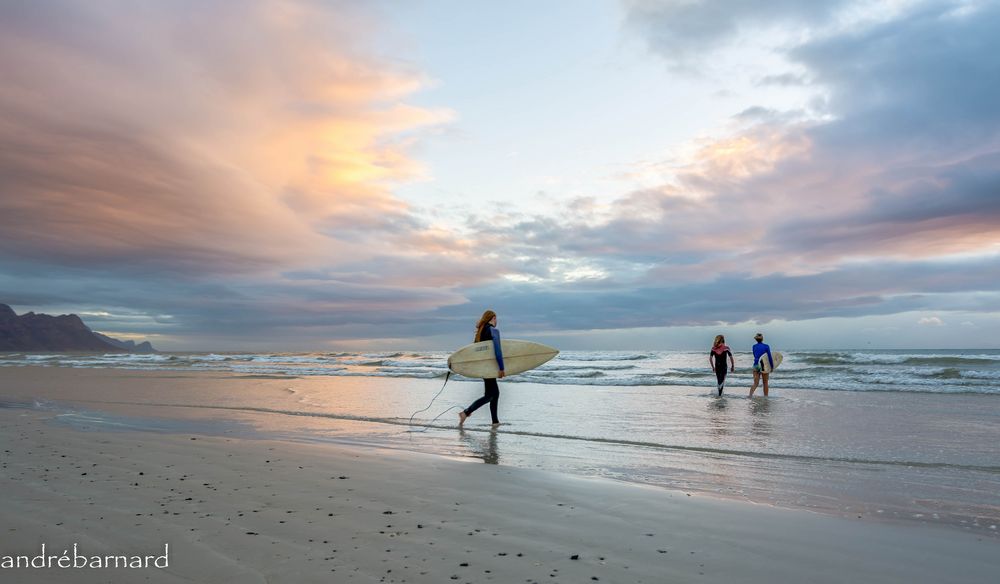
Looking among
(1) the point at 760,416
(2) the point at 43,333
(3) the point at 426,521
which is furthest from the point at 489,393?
(2) the point at 43,333

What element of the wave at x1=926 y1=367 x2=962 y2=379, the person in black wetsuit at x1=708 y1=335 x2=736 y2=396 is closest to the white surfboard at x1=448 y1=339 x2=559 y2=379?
the person in black wetsuit at x1=708 y1=335 x2=736 y2=396

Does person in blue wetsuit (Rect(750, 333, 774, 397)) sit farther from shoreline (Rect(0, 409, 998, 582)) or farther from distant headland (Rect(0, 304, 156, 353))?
distant headland (Rect(0, 304, 156, 353))

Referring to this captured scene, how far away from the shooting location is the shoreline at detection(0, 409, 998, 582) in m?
3.42

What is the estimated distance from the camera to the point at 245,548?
3695mm

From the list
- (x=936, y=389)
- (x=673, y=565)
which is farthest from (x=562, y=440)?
(x=936, y=389)

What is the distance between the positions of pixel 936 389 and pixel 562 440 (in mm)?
17487

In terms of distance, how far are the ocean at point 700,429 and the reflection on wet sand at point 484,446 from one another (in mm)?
34

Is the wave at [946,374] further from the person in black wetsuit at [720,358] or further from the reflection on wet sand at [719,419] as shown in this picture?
the reflection on wet sand at [719,419]

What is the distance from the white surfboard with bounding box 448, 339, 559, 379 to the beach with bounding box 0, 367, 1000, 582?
2.90 meters

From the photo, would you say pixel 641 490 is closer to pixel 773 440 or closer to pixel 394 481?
pixel 394 481

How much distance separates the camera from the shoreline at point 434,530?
3.42 meters

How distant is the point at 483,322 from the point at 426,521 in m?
7.09

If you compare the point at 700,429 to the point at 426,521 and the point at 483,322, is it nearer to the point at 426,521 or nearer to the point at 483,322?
the point at 483,322

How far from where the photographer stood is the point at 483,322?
11.4 metres
